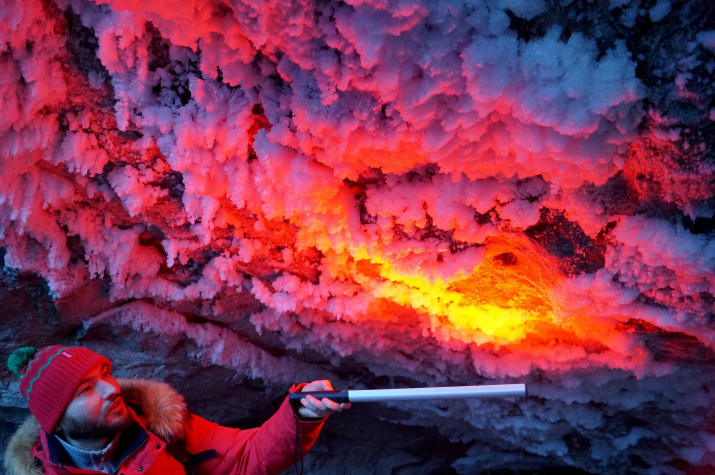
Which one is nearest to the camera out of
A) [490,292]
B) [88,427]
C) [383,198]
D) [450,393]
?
[450,393]

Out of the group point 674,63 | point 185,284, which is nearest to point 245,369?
point 185,284

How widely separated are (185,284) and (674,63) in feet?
7.35

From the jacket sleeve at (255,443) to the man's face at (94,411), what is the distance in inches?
14.3

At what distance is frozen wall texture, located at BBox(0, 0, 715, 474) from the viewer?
4.62 feet

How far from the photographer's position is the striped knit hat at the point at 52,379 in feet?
6.72

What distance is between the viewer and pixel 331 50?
1.55 meters

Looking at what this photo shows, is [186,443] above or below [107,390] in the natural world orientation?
below

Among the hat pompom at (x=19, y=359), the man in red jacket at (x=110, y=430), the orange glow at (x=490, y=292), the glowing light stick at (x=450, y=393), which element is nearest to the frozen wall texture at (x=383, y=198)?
the orange glow at (x=490, y=292)

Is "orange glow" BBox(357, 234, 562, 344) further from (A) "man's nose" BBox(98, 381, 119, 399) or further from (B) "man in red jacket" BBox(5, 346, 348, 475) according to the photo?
(A) "man's nose" BBox(98, 381, 119, 399)

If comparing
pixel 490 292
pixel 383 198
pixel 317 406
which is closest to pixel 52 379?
pixel 317 406

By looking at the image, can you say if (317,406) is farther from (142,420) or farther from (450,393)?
(142,420)

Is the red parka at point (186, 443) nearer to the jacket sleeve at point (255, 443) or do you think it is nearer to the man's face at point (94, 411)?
the jacket sleeve at point (255, 443)

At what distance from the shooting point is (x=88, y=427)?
2.09m

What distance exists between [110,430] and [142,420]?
205mm
